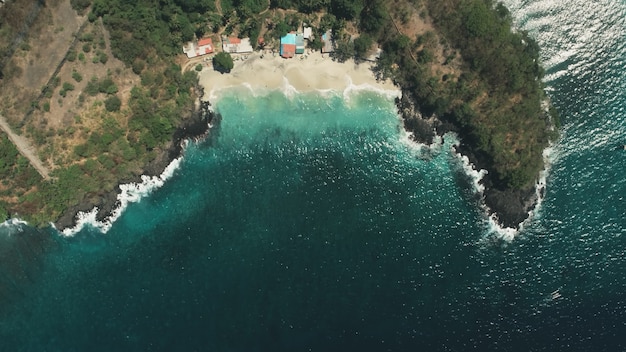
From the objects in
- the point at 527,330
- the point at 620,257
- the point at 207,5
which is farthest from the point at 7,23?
the point at 620,257

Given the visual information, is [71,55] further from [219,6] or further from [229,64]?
[219,6]

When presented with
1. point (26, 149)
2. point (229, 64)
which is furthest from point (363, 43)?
point (26, 149)

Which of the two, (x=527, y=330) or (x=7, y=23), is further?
(x=527, y=330)

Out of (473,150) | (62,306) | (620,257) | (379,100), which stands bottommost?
(62,306)

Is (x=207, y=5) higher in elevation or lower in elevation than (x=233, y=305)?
higher

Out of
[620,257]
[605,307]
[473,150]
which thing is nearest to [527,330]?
[605,307]

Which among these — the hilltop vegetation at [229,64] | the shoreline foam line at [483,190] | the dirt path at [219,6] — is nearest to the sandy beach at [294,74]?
the hilltop vegetation at [229,64]

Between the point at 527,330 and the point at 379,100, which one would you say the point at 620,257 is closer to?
the point at 527,330

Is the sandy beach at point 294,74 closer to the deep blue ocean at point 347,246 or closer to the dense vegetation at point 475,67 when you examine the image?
the deep blue ocean at point 347,246
